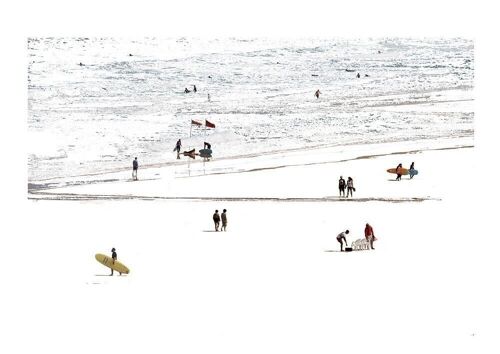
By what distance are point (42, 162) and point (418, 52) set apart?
30.7 ft

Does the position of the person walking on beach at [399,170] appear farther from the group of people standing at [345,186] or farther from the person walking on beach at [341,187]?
the person walking on beach at [341,187]

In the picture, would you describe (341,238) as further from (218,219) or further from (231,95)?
(231,95)

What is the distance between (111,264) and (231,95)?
6435mm

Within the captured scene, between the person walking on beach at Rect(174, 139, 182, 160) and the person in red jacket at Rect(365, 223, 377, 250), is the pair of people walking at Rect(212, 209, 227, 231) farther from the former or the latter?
the person walking on beach at Rect(174, 139, 182, 160)

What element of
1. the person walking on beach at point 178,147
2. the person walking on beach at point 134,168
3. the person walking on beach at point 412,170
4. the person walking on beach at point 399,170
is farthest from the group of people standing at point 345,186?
the person walking on beach at point 134,168

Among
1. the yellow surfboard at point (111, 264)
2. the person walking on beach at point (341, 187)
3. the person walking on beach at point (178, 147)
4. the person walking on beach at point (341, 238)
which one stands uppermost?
the person walking on beach at point (178, 147)

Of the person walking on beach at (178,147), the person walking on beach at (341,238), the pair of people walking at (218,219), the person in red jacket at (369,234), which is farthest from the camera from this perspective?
the person walking on beach at (178,147)

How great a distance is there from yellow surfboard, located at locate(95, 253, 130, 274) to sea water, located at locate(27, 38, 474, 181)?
3.56 meters

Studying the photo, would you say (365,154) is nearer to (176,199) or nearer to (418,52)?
(418,52)

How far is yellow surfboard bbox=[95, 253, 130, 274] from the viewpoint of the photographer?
24016 mm

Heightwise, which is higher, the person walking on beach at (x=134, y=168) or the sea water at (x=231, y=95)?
the sea water at (x=231, y=95)

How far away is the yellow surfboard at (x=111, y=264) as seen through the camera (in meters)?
24.0

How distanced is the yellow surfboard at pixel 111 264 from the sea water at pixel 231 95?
3.56 metres

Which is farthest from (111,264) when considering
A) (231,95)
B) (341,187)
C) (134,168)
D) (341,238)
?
(231,95)
